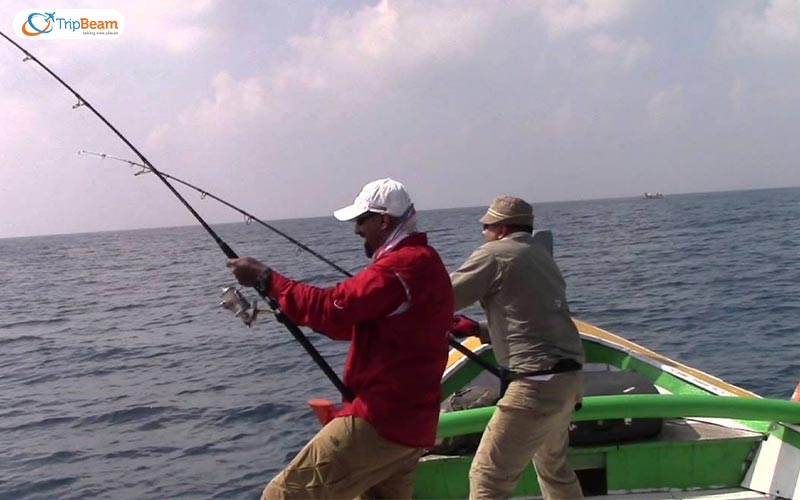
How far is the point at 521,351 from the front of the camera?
398 cm

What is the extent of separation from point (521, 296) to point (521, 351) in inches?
12.0

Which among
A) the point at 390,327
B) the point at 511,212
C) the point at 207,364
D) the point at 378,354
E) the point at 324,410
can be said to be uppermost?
the point at 511,212

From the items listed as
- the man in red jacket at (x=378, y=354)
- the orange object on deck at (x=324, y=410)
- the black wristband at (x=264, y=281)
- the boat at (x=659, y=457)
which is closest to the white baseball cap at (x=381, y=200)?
the man in red jacket at (x=378, y=354)

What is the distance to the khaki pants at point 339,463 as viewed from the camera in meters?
2.88

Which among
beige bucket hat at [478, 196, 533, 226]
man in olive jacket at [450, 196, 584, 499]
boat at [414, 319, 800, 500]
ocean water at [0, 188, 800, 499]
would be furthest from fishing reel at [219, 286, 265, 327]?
ocean water at [0, 188, 800, 499]

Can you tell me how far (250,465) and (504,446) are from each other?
5241 millimetres

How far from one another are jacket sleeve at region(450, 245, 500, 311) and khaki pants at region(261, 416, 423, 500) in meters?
1.18

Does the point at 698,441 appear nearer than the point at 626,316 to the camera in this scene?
Yes

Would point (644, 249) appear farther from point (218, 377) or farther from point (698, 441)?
point (698, 441)

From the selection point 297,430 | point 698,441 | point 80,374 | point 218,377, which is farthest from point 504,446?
point 80,374

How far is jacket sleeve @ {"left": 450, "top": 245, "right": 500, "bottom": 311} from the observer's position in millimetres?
3920

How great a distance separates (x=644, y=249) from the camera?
102 ft

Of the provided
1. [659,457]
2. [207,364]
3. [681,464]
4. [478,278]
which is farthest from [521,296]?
[207,364]

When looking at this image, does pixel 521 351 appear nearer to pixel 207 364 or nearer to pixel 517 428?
pixel 517 428
